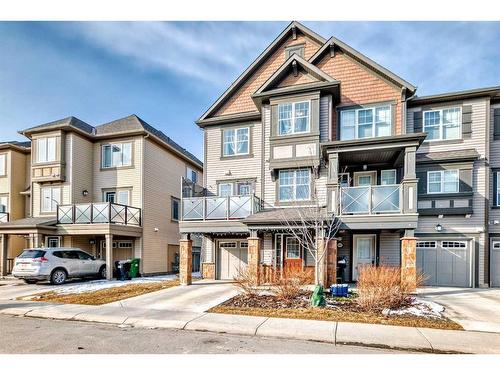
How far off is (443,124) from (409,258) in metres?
7.03

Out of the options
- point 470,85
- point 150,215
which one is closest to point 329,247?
point 470,85

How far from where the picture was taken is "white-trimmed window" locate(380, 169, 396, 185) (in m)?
14.5

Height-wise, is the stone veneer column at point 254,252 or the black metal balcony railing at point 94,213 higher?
the black metal balcony railing at point 94,213

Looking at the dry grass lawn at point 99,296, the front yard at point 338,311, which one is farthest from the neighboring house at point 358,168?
the dry grass lawn at point 99,296

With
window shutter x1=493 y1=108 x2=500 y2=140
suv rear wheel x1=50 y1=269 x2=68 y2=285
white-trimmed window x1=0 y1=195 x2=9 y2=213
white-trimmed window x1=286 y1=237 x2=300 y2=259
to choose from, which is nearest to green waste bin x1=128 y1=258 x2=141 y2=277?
suv rear wheel x1=50 y1=269 x2=68 y2=285

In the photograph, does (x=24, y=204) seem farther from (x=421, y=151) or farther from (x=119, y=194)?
(x=421, y=151)

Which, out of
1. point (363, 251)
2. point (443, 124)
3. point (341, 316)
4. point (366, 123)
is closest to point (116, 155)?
point (366, 123)

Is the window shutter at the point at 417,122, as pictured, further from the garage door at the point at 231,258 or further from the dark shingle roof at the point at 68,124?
the dark shingle roof at the point at 68,124

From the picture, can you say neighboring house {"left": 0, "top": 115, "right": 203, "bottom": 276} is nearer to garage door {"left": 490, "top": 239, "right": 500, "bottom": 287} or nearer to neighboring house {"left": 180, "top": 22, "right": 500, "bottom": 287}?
neighboring house {"left": 180, "top": 22, "right": 500, "bottom": 287}

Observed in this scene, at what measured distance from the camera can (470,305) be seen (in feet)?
31.9

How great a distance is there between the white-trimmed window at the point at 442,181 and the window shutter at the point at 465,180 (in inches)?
5.9

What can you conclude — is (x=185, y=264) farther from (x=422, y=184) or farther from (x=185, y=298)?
(x=422, y=184)

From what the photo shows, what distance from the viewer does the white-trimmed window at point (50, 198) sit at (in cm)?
1900

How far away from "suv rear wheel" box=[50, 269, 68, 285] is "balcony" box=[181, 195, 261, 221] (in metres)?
6.22
